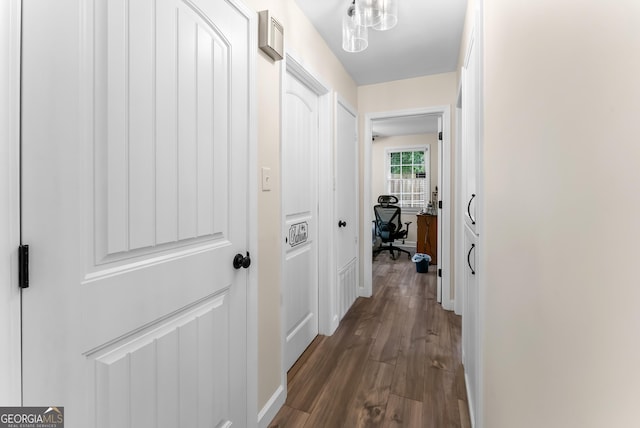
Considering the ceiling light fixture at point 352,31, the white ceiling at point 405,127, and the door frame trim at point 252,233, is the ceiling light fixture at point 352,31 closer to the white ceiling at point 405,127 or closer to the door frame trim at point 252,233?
the door frame trim at point 252,233

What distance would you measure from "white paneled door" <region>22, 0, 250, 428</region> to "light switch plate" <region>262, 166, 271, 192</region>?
188 millimetres

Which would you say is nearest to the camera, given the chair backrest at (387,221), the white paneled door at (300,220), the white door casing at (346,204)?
the white paneled door at (300,220)

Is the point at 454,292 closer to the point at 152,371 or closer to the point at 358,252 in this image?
the point at 358,252

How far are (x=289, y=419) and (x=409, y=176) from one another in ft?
18.4

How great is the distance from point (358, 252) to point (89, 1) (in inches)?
117

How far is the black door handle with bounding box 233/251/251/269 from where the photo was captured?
1343 mm

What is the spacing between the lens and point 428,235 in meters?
5.13

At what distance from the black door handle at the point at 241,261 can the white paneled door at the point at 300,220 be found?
54 cm

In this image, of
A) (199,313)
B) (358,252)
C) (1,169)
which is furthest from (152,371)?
(358,252)

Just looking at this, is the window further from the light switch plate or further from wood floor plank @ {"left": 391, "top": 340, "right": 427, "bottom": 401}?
the light switch plate

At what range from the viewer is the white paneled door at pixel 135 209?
2.30ft

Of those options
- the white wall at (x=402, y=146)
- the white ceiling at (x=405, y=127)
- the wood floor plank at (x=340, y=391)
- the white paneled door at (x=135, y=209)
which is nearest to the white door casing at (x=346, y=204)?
the wood floor plank at (x=340, y=391)

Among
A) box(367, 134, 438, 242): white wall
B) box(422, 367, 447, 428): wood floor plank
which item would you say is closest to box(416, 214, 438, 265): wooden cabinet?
box(367, 134, 438, 242): white wall

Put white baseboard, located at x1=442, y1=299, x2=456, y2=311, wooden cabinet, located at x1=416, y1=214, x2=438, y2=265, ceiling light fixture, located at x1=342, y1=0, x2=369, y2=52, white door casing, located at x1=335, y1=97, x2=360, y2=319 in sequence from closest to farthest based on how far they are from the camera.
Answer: ceiling light fixture, located at x1=342, y1=0, x2=369, y2=52 < white door casing, located at x1=335, y1=97, x2=360, y2=319 < white baseboard, located at x1=442, y1=299, x2=456, y2=311 < wooden cabinet, located at x1=416, y1=214, x2=438, y2=265
